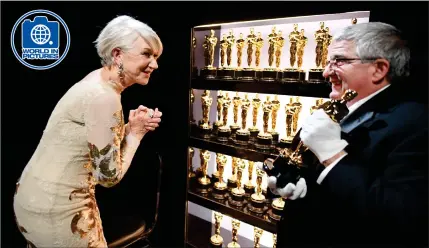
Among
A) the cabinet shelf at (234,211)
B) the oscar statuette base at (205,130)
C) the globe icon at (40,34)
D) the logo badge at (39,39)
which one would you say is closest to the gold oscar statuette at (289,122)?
the cabinet shelf at (234,211)

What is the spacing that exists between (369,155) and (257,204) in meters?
1.17

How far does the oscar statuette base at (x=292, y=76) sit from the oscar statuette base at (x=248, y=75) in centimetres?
23

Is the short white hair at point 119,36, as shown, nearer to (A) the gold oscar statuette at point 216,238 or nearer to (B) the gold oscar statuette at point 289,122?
(B) the gold oscar statuette at point 289,122

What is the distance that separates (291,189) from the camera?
1.18 metres

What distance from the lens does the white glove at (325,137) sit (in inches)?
44.3

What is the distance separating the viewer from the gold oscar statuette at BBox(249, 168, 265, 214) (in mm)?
2172

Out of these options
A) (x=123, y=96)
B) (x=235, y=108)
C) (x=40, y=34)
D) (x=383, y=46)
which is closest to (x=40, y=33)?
(x=40, y=34)

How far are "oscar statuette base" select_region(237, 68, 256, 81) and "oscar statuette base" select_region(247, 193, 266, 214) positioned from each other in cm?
87

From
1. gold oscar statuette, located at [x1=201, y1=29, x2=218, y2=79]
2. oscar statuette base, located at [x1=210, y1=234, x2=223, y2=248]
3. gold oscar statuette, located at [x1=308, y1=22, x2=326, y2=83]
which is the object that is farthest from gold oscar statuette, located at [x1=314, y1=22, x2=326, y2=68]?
oscar statuette base, located at [x1=210, y1=234, x2=223, y2=248]

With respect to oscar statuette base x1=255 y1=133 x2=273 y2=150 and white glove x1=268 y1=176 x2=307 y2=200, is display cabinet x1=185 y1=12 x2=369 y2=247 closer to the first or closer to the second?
oscar statuette base x1=255 y1=133 x2=273 y2=150

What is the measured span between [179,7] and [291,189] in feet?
5.89

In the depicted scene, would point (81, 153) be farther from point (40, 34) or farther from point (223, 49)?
point (40, 34)

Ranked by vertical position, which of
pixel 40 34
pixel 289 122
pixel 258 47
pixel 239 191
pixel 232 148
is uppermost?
pixel 40 34

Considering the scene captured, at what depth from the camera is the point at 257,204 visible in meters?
2.19
